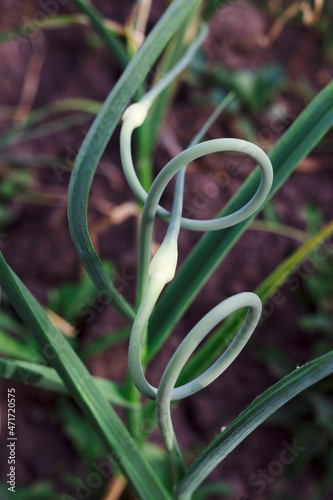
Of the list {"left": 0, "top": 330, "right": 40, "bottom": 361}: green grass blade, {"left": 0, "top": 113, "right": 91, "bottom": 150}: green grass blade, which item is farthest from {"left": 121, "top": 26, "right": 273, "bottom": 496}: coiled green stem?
{"left": 0, "top": 113, "right": 91, "bottom": 150}: green grass blade

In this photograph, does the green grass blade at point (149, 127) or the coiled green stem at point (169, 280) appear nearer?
the coiled green stem at point (169, 280)

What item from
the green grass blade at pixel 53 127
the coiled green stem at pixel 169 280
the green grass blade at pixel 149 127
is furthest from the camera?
the green grass blade at pixel 53 127

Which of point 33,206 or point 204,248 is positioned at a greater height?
point 33,206

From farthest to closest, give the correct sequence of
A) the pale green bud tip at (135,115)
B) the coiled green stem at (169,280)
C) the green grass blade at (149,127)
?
the green grass blade at (149,127)
the pale green bud tip at (135,115)
the coiled green stem at (169,280)

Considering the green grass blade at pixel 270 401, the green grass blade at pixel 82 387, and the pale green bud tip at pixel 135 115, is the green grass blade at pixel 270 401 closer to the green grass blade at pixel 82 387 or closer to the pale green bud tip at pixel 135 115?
the green grass blade at pixel 82 387

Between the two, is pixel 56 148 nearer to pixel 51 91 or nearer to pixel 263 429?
pixel 51 91

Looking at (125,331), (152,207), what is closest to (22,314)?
(152,207)

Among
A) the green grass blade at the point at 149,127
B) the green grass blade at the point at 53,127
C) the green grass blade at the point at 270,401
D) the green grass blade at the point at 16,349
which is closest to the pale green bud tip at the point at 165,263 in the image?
the green grass blade at the point at 270,401
